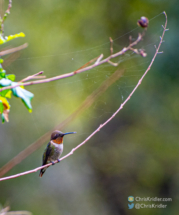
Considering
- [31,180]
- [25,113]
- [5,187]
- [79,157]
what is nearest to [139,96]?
[79,157]

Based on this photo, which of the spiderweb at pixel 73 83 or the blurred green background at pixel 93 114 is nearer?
the spiderweb at pixel 73 83

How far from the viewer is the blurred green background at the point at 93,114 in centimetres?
432

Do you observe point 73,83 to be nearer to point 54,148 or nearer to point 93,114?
point 93,114

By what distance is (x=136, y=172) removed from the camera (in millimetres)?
4820

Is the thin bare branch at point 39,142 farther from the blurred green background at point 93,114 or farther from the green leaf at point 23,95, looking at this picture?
the blurred green background at point 93,114

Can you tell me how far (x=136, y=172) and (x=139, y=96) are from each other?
60.6 inches

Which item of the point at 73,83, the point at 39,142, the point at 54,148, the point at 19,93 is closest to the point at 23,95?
the point at 19,93

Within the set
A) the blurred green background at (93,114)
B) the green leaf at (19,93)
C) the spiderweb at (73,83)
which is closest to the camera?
the green leaf at (19,93)

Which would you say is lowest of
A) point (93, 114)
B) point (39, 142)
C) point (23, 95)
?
point (93, 114)

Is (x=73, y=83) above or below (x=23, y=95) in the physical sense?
below

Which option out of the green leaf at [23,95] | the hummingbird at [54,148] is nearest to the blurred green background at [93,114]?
the hummingbird at [54,148]

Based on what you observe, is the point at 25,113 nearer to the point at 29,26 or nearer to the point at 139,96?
the point at 29,26

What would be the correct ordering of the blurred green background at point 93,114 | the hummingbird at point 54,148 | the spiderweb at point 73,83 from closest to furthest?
the hummingbird at point 54,148
the spiderweb at point 73,83
the blurred green background at point 93,114

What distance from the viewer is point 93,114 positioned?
458 centimetres
